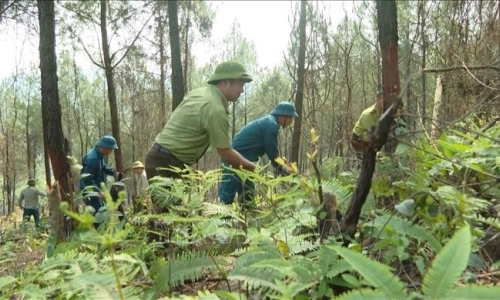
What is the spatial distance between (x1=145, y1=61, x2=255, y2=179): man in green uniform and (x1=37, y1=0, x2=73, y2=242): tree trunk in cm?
348

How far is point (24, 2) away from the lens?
9.75m

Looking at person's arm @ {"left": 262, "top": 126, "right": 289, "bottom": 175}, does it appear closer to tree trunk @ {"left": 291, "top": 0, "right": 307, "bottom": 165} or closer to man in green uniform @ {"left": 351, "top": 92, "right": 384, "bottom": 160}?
man in green uniform @ {"left": 351, "top": 92, "right": 384, "bottom": 160}

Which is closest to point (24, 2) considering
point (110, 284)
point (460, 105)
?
point (460, 105)

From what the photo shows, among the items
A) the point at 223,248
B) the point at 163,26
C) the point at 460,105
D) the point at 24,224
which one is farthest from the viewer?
the point at 163,26

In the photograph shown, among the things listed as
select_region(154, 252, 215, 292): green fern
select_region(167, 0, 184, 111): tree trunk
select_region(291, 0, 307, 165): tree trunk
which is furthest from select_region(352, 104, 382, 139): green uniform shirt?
select_region(291, 0, 307, 165): tree trunk

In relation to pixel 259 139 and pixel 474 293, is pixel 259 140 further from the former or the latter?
pixel 474 293

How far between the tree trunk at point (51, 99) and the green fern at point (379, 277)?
6.16m

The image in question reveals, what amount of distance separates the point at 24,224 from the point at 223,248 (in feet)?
38.4

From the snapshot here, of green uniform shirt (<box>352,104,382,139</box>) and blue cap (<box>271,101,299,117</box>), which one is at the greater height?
blue cap (<box>271,101,299,117</box>)

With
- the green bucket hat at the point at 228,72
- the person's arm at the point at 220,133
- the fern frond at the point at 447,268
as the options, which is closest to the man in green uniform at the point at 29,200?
the green bucket hat at the point at 228,72

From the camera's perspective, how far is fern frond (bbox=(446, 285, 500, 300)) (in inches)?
35.7

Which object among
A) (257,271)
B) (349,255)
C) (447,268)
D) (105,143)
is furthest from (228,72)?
(105,143)

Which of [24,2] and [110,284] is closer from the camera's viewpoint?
[110,284]

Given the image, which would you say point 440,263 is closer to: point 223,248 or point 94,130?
point 223,248
